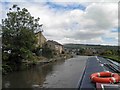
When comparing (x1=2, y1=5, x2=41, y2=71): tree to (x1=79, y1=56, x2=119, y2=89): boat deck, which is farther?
(x1=2, y1=5, x2=41, y2=71): tree

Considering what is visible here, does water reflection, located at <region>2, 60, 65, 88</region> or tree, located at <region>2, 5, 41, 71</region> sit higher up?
tree, located at <region>2, 5, 41, 71</region>

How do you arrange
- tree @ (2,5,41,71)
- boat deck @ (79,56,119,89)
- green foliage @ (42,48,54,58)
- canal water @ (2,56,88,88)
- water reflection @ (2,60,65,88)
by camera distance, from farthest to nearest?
green foliage @ (42,48,54,58) < tree @ (2,5,41,71) < water reflection @ (2,60,65,88) < canal water @ (2,56,88,88) < boat deck @ (79,56,119,89)

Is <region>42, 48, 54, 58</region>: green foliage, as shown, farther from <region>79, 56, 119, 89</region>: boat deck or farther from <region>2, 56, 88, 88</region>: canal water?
<region>2, 56, 88, 88</region>: canal water

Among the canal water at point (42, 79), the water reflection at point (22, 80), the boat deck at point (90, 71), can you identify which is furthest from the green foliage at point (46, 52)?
the water reflection at point (22, 80)

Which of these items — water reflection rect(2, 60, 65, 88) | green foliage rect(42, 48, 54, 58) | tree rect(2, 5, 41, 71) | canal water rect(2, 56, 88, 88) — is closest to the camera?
canal water rect(2, 56, 88, 88)

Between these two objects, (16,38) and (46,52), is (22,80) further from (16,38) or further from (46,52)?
(46,52)

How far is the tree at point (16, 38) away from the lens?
25.2 m

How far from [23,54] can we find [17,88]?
10.6 metres

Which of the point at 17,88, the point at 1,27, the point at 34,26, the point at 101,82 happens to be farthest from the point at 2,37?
the point at 101,82

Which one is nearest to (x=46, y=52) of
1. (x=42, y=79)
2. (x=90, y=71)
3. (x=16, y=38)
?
(x=16, y=38)

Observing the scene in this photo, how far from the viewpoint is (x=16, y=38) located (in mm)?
25922

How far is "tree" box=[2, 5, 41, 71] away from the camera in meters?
25.2

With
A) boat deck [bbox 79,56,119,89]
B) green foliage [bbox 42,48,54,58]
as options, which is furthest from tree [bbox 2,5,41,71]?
green foliage [bbox 42,48,54,58]

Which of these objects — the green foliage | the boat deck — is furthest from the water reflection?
the green foliage
